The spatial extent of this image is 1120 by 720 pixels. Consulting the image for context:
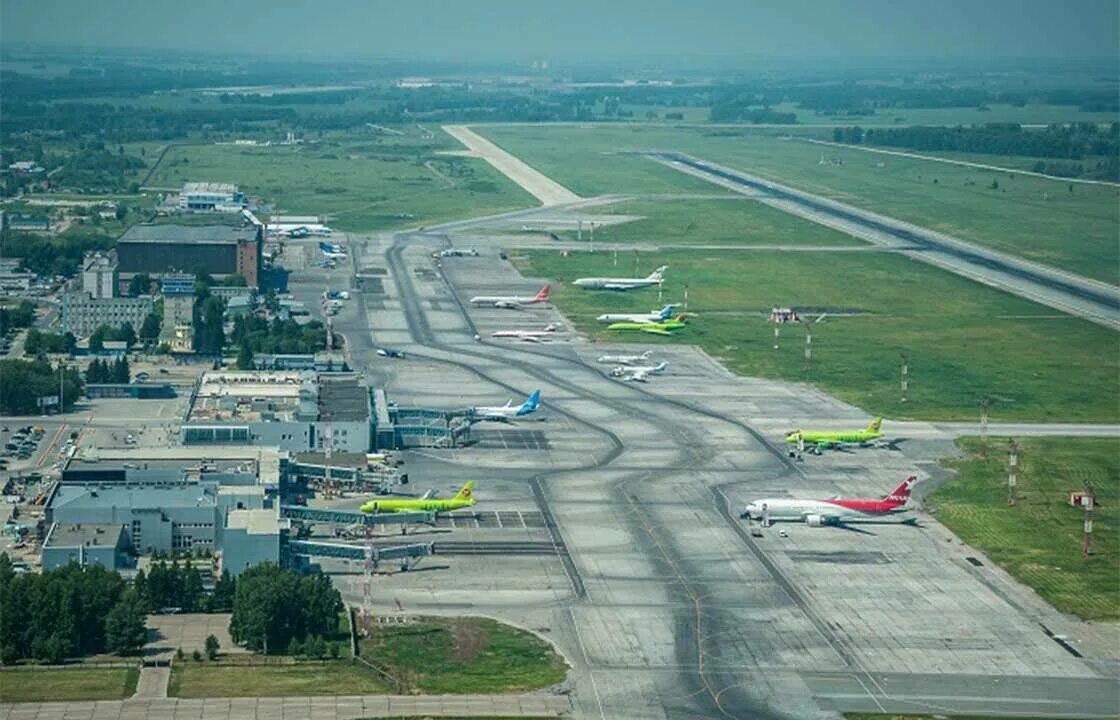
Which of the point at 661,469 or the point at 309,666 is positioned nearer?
the point at 309,666

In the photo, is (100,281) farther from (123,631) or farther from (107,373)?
(123,631)

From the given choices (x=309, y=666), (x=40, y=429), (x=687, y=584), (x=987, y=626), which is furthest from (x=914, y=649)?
(x=40, y=429)

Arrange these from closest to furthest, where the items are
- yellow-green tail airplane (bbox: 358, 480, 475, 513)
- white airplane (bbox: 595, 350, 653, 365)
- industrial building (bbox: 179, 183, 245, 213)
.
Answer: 1. yellow-green tail airplane (bbox: 358, 480, 475, 513)
2. white airplane (bbox: 595, 350, 653, 365)
3. industrial building (bbox: 179, 183, 245, 213)

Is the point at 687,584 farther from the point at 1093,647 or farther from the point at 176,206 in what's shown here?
the point at 176,206

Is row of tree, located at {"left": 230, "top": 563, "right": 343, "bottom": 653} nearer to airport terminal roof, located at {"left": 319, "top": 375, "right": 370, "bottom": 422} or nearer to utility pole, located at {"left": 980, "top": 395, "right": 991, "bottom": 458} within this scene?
airport terminal roof, located at {"left": 319, "top": 375, "right": 370, "bottom": 422}

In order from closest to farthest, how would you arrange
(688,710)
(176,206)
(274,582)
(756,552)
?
(688,710), (274,582), (756,552), (176,206)

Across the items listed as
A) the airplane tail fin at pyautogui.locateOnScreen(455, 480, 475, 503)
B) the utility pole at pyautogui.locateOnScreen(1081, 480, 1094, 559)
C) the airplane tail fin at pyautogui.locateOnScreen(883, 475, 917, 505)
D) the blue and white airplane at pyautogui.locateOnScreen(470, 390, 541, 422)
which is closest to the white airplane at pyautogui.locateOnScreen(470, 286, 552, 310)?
the blue and white airplane at pyautogui.locateOnScreen(470, 390, 541, 422)
